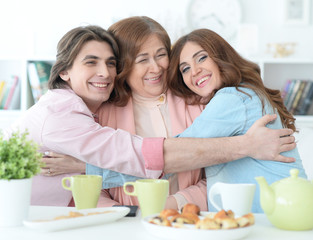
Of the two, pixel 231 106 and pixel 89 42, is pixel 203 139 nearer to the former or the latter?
pixel 231 106

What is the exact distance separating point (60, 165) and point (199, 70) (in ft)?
2.37

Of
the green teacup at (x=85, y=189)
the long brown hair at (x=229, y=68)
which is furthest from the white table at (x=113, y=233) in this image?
the long brown hair at (x=229, y=68)

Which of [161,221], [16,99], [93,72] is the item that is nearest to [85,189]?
[161,221]

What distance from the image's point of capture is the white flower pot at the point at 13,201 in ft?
3.93

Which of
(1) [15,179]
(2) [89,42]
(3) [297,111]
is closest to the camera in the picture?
(1) [15,179]

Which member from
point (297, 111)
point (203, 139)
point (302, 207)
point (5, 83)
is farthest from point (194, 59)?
point (5, 83)

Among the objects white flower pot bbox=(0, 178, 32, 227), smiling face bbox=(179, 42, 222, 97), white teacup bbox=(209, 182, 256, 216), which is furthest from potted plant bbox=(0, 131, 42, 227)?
smiling face bbox=(179, 42, 222, 97)

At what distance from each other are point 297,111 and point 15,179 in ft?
9.90

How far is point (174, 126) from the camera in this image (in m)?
2.10

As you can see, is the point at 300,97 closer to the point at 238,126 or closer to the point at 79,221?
the point at 238,126

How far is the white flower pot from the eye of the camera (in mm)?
1198

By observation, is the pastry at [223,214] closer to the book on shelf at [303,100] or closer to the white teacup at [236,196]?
the white teacup at [236,196]

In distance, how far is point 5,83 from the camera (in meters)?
3.90

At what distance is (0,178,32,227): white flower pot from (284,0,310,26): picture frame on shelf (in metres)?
3.22
